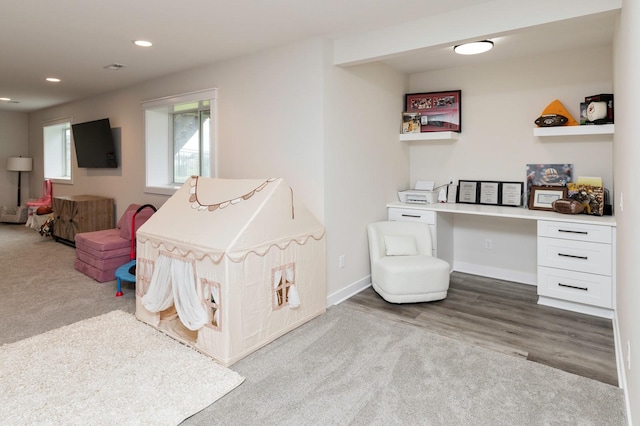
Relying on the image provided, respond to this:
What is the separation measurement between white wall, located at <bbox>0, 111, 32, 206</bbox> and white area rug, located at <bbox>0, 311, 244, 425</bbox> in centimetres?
703

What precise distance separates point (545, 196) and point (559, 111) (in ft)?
2.65

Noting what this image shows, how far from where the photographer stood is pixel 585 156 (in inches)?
142

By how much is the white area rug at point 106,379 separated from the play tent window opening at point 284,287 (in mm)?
607

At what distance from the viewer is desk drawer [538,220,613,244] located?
2980mm

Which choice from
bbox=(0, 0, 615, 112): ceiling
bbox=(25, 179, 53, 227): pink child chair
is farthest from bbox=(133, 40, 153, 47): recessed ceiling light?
bbox=(25, 179, 53, 227): pink child chair

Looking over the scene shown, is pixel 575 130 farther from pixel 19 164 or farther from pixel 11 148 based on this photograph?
pixel 11 148

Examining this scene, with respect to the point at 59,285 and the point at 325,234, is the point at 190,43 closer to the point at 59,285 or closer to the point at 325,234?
the point at 325,234

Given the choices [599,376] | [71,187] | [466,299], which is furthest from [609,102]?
[71,187]

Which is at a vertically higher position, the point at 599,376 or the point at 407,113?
the point at 407,113

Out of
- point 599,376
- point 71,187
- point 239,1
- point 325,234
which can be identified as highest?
point 239,1

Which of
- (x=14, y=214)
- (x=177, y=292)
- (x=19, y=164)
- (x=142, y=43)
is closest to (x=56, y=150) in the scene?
(x=19, y=164)

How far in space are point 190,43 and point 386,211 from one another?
2.55 m

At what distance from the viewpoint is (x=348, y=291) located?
3.67m

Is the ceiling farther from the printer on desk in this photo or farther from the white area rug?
the white area rug
